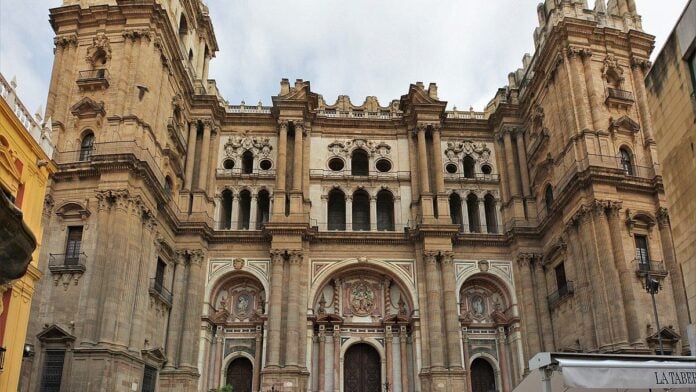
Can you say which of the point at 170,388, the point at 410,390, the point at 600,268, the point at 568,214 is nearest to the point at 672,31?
the point at 600,268

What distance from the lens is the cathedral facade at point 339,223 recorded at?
91.2 ft

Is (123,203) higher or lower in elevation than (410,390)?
higher

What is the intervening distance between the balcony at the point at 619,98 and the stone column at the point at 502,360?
13.5 m

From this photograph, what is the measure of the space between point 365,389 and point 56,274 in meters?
17.0

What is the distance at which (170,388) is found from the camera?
31.4 metres

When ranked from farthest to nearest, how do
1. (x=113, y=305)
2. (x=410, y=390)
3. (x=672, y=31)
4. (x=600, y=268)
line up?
(x=410, y=390) → (x=600, y=268) → (x=113, y=305) → (x=672, y=31)

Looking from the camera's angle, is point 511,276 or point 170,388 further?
point 511,276

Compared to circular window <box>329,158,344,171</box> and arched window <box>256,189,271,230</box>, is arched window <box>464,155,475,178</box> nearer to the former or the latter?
circular window <box>329,158,344,171</box>

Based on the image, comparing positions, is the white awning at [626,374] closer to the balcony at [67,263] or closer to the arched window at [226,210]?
the balcony at [67,263]

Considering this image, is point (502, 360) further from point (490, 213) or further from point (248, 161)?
point (248, 161)

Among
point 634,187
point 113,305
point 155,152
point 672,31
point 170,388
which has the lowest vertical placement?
point 170,388

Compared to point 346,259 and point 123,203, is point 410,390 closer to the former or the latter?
point 346,259

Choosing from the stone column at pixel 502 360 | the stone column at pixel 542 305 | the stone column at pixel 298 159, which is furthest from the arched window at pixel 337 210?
the stone column at pixel 542 305

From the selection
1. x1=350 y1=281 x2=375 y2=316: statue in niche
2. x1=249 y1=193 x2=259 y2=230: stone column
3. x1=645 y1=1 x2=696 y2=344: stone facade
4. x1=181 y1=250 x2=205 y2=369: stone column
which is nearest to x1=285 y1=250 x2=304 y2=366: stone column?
x1=249 y1=193 x2=259 y2=230: stone column
